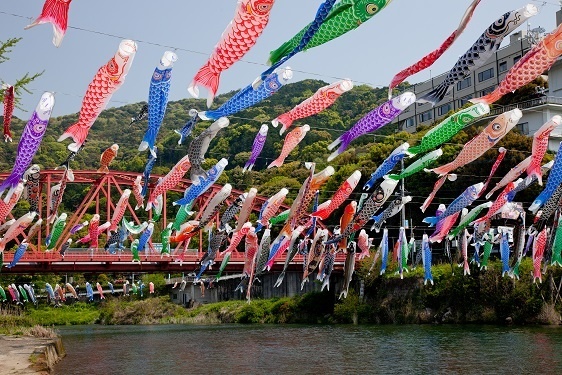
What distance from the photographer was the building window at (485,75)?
61406mm

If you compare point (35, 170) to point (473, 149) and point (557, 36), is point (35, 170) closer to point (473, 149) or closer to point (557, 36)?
point (473, 149)

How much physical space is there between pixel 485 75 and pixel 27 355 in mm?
49424

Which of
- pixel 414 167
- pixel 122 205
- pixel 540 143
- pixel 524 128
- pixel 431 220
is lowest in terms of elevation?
pixel 431 220

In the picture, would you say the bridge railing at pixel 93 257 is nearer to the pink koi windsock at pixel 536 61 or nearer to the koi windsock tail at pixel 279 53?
the pink koi windsock at pixel 536 61

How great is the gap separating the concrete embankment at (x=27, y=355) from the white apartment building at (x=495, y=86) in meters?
31.9

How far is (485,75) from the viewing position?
205ft

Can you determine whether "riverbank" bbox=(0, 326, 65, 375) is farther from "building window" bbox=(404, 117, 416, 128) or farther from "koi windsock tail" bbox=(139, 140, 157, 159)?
"building window" bbox=(404, 117, 416, 128)

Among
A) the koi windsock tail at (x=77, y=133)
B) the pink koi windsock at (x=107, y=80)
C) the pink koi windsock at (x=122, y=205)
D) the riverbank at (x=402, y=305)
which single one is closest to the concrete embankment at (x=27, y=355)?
the pink koi windsock at (x=122, y=205)

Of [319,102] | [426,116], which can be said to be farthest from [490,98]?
[426,116]

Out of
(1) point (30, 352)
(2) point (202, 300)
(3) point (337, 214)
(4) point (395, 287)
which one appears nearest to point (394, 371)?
(1) point (30, 352)

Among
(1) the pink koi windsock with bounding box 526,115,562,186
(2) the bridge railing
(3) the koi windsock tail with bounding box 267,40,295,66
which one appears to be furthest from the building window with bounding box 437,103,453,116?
(3) the koi windsock tail with bounding box 267,40,295,66

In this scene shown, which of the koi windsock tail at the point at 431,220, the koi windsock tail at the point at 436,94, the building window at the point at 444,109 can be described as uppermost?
the building window at the point at 444,109

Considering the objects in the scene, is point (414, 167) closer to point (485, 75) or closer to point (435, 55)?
point (435, 55)

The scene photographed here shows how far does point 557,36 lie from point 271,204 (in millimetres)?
12609
